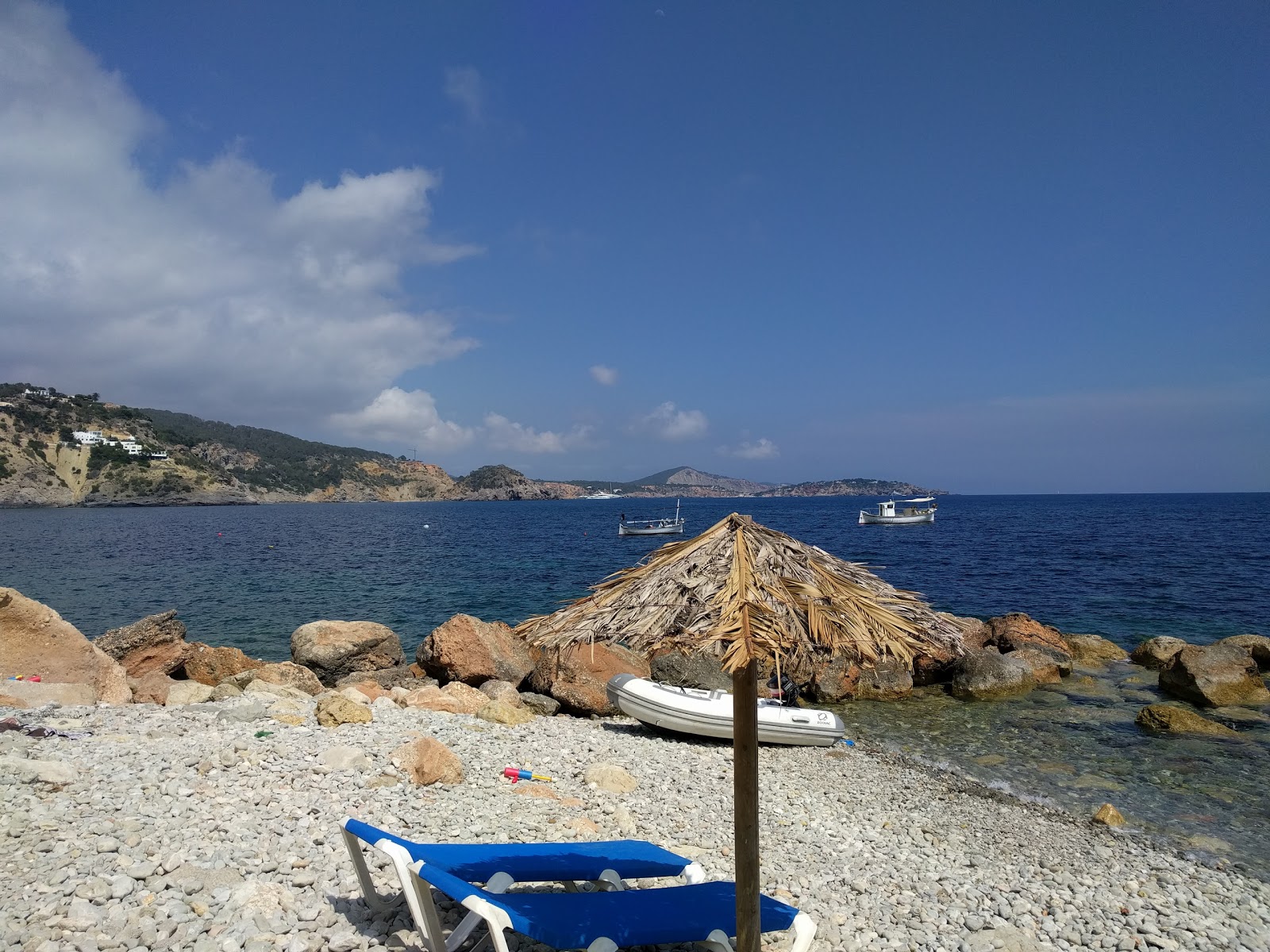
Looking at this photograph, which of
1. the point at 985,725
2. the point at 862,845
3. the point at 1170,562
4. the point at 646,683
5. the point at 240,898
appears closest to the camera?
the point at 240,898

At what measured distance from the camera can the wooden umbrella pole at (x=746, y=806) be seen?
418 cm

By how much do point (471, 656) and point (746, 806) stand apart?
1130cm

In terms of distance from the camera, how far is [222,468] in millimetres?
150500

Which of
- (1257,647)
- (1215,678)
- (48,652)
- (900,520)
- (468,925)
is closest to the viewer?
(468,925)

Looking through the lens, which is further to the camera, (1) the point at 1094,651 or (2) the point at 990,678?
(1) the point at 1094,651

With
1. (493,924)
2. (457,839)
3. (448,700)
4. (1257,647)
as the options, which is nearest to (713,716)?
(448,700)

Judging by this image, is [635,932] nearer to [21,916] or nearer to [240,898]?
[240,898]

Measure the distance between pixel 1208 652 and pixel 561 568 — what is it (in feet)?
90.8

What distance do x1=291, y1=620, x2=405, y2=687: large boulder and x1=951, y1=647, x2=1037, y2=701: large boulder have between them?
40.5ft

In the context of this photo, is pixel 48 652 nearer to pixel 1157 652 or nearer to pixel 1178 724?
pixel 1178 724

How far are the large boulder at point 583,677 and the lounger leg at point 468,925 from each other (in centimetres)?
738

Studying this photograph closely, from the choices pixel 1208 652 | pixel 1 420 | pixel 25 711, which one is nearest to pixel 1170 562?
pixel 1208 652

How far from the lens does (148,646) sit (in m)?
14.6

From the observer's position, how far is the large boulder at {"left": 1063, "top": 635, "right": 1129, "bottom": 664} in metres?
17.6
